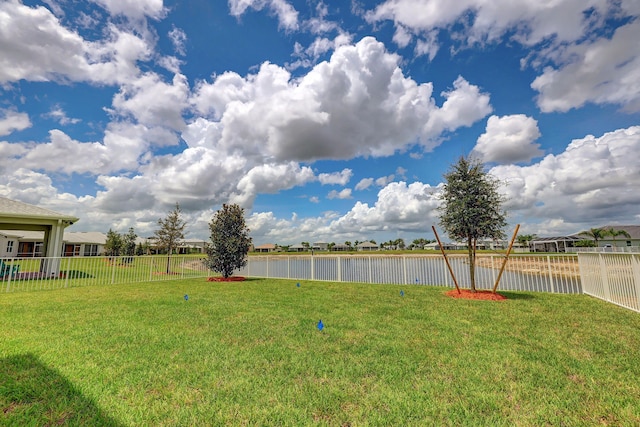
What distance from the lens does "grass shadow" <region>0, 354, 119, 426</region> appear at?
93.4 inches

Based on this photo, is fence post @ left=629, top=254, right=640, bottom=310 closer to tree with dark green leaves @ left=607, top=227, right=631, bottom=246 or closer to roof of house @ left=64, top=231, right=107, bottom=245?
roof of house @ left=64, top=231, right=107, bottom=245

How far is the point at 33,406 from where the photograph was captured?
2572 mm

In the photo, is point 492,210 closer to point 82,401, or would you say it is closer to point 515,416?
point 515,416

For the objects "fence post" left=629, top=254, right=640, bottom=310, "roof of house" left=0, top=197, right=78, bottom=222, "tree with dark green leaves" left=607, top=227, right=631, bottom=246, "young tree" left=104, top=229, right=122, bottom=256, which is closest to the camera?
"fence post" left=629, top=254, right=640, bottom=310

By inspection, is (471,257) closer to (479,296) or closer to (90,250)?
(479,296)

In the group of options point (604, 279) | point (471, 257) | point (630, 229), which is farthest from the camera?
point (630, 229)

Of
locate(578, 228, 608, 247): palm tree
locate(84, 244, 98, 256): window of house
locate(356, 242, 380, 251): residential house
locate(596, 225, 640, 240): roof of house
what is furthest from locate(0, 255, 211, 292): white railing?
locate(356, 242, 380, 251): residential house

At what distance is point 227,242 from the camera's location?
546 inches

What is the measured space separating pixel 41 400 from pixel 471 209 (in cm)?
945

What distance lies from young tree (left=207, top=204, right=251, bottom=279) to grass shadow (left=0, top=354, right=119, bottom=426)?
10.4 meters

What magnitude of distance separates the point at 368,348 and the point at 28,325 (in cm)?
627

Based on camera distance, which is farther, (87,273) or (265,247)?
(265,247)

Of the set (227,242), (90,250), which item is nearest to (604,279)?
(227,242)

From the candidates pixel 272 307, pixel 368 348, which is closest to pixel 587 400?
pixel 368 348
